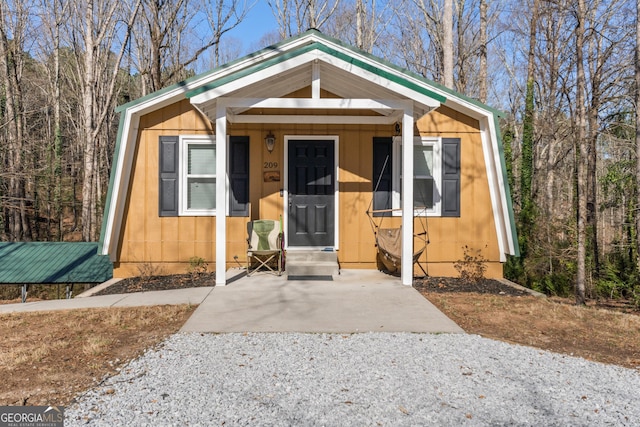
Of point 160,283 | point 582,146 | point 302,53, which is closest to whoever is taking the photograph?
point 302,53

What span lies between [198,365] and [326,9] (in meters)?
17.2

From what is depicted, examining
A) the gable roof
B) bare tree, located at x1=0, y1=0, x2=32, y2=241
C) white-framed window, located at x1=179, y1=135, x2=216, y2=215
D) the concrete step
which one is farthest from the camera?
bare tree, located at x1=0, y1=0, x2=32, y2=241

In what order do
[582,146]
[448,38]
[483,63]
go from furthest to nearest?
[483,63] < [448,38] < [582,146]

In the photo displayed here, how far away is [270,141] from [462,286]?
11.8ft

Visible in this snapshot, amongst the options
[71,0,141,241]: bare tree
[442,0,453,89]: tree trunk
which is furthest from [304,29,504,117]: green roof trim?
[71,0,141,241]: bare tree

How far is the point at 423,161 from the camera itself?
675cm

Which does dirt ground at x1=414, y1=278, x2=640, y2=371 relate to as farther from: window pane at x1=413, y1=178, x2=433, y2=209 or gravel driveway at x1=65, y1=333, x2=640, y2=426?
window pane at x1=413, y1=178, x2=433, y2=209

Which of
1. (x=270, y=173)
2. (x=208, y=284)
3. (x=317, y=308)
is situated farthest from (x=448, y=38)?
(x=317, y=308)

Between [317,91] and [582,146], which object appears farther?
[582,146]

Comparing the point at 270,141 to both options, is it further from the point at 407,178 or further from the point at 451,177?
the point at 451,177

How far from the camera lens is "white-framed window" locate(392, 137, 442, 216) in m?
6.70

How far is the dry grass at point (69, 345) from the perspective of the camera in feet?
8.54

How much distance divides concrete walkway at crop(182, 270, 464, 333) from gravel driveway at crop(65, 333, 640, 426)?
0.34 metres

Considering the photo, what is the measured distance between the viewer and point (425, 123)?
6664 mm
